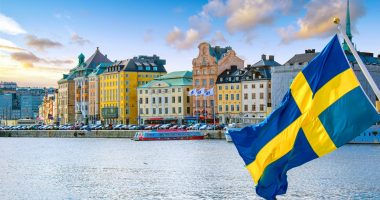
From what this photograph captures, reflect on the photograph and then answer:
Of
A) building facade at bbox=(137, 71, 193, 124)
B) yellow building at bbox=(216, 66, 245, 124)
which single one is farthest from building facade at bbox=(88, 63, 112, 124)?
yellow building at bbox=(216, 66, 245, 124)

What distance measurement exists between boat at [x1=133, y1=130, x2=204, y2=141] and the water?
127 ft

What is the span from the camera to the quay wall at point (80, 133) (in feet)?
331

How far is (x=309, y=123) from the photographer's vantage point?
11469 millimetres

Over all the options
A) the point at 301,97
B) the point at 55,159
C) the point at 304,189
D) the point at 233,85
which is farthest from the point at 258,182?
the point at 233,85

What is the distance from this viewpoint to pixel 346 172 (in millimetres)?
43656

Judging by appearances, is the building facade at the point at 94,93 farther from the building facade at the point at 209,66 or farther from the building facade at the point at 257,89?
the building facade at the point at 257,89

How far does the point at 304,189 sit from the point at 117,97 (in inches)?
4450

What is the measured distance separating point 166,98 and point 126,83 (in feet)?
44.9

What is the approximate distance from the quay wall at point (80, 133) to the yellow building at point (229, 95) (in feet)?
54.1

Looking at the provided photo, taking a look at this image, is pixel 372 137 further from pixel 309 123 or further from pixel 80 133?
pixel 309 123

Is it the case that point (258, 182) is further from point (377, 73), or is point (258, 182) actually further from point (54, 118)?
point (54, 118)

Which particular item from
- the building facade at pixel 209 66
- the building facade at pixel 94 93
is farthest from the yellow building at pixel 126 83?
the building facade at pixel 209 66

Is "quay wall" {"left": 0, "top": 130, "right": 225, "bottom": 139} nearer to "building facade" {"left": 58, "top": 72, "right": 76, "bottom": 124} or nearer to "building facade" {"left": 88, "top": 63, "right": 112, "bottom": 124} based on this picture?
"building facade" {"left": 88, "top": 63, "right": 112, "bottom": 124}

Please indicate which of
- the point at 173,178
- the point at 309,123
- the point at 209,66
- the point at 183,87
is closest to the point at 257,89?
the point at 209,66
